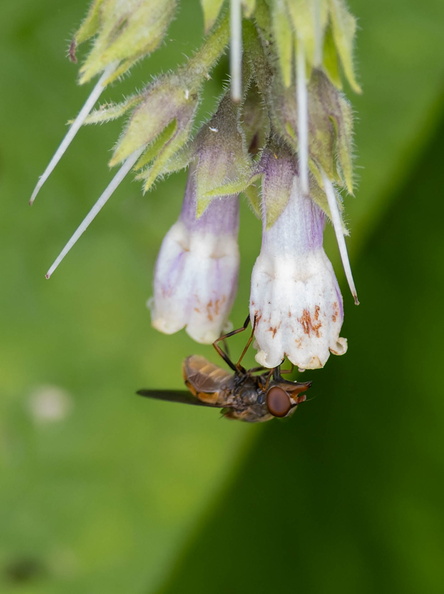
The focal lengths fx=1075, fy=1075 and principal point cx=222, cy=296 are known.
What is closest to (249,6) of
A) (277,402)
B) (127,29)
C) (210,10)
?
(210,10)

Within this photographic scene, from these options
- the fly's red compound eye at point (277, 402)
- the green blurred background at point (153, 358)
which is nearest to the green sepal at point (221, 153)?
the fly's red compound eye at point (277, 402)

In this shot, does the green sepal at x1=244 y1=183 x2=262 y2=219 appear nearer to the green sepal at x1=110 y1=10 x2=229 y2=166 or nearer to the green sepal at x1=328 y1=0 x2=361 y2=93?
the green sepal at x1=110 y1=10 x2=229 y2=166

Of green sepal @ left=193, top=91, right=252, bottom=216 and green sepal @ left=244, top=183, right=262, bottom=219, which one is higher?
green sepal @ left=193, top=91, right=252, bottom=216

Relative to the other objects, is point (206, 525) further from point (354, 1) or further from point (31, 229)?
point (354, 1)

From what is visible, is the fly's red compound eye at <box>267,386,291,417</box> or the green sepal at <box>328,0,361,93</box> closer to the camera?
the green sepal at <box>328,0,361,93</box>

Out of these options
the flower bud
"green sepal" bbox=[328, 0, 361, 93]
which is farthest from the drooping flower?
"green sepal" bbox=[328, 0, 361, 93]

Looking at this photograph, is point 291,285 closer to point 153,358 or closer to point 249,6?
point 249,6

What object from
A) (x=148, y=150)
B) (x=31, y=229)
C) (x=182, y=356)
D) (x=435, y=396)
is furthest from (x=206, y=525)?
(x=148, y=150)
